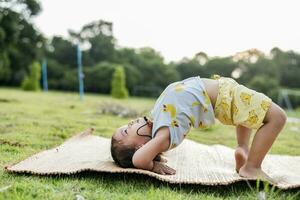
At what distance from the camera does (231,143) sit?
4660mm

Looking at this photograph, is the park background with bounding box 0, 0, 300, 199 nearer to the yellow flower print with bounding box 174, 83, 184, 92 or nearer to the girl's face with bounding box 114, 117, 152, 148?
the girl's face with bounding box 114, 117, 152, 148

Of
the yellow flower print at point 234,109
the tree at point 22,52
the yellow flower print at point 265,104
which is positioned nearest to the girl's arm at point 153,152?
the yellow flower print at point 234,109

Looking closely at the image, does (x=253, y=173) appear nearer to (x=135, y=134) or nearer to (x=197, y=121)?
(x=197, y=121)

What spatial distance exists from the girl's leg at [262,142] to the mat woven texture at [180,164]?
8cm

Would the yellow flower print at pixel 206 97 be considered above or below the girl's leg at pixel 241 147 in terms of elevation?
above

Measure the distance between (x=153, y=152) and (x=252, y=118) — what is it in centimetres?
59

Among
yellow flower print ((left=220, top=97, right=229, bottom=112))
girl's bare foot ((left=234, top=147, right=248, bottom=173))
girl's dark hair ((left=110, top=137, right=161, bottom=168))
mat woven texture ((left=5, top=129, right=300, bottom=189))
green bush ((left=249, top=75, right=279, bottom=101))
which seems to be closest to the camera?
mat woven texture ((left=5, top=129, right=300, bottom=189))

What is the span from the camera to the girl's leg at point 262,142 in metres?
2.28

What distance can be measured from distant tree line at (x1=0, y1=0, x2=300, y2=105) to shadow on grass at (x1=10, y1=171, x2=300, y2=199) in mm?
20492

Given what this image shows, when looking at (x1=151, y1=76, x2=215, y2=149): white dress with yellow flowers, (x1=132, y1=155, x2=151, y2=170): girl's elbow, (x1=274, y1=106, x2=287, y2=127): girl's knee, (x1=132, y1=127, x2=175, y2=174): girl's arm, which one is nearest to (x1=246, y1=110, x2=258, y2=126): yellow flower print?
(x1=274, y1=106, x2=287, y2=127): girl's knee

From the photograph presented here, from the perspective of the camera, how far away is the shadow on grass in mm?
2064

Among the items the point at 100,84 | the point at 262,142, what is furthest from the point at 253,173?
the point at 100,84

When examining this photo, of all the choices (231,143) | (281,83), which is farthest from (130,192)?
(281,83)

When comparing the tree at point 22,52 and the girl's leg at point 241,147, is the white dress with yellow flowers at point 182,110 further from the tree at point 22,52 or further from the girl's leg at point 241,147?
the tree at point 22,52
